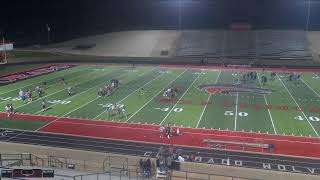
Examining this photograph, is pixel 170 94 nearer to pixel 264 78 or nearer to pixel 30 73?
pixel 264 78

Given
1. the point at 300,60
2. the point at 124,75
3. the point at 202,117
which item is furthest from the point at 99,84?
the point at 300,60

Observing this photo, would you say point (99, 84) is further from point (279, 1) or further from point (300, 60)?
point (279, 1)

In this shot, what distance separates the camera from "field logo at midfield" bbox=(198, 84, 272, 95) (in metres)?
34.0

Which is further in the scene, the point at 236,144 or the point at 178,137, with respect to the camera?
the point at 178,137

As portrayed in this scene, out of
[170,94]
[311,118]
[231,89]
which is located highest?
[170,94]

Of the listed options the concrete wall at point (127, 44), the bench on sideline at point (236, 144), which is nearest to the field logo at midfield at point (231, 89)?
the bench on sideline at point (236, 144)

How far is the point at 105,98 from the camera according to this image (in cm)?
3170

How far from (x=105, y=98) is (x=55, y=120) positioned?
6.38 m

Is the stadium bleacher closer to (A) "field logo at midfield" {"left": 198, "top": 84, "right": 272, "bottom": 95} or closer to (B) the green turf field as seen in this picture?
(B) the green turf field

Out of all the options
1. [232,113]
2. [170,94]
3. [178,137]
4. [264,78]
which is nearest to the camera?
[178,137]

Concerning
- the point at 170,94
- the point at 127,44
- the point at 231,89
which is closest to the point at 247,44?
the point at 127,44

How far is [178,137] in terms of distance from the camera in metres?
22.5

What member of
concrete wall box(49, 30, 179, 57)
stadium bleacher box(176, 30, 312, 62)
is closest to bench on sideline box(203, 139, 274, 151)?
stadium bleacher box(176, 30, 312, 62)

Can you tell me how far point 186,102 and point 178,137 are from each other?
26.2ft
